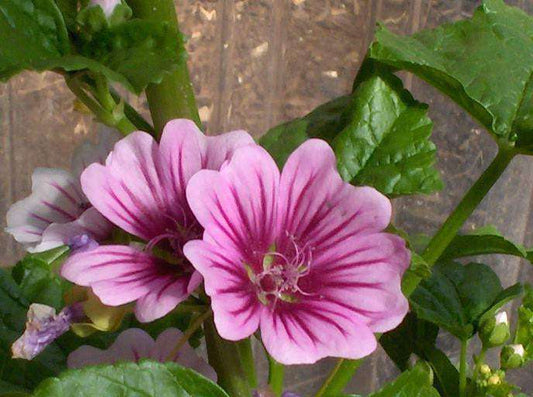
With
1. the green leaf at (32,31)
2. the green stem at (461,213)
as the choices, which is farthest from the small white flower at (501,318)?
the green leaf at (32,31)

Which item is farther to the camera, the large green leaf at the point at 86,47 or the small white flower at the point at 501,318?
the small white flower at the point at 501,318

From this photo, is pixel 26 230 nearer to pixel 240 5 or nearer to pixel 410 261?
pixel 410 261

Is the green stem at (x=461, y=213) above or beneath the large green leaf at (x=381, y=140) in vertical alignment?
beneath

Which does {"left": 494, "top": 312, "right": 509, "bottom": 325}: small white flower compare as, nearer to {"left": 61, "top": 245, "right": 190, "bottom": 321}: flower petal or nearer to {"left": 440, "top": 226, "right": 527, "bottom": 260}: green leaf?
{"left": 440, "top": 226, "right": 527, "bottom": 260}: green leaf

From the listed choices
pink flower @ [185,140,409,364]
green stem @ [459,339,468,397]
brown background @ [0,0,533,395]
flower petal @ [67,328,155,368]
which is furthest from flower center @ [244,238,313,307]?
brown background @ [0,0,533,395]

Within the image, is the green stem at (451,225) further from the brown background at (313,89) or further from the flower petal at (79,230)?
the brown background at (313,89)

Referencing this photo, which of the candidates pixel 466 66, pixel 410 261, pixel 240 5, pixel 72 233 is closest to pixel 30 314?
pixel 72 233
